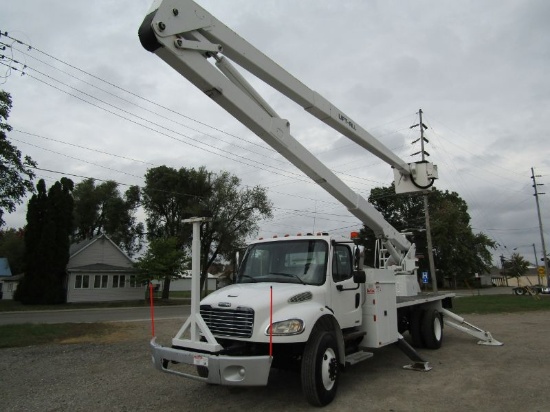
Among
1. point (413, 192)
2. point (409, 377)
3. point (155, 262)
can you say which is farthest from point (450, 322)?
point (155, 262)

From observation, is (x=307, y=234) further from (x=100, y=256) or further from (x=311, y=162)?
(x=100, y=256)

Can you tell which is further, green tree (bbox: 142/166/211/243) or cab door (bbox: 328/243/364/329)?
green tree (bbox: 142/166/211/243)

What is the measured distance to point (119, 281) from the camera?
1591 inches

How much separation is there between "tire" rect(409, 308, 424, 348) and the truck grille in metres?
5.94

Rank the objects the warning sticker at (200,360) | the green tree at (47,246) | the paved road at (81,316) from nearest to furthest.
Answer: the warning sticker at (200,360) → the paved road at (81,316) → the green tree at (47,246)

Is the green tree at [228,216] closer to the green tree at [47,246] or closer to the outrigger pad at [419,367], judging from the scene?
the green tree at [47,246]

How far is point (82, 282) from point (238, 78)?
118 feet

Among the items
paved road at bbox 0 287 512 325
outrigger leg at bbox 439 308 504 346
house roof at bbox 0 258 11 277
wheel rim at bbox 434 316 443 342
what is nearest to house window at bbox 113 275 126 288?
paved road at bbox 0 287 512 325

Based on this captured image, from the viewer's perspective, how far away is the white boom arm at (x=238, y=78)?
562 centimetres

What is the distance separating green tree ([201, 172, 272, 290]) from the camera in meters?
42.2

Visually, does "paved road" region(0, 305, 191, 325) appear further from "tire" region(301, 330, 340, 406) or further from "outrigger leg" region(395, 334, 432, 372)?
"tire" region(301, 330, 340, 406)

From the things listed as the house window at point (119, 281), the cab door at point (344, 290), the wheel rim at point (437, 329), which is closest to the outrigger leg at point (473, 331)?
the wheel rim at point (437, 329)

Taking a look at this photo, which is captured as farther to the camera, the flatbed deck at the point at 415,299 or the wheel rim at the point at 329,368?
the flatbed deck at the point at 415,299

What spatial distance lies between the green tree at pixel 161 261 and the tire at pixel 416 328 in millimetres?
27050
